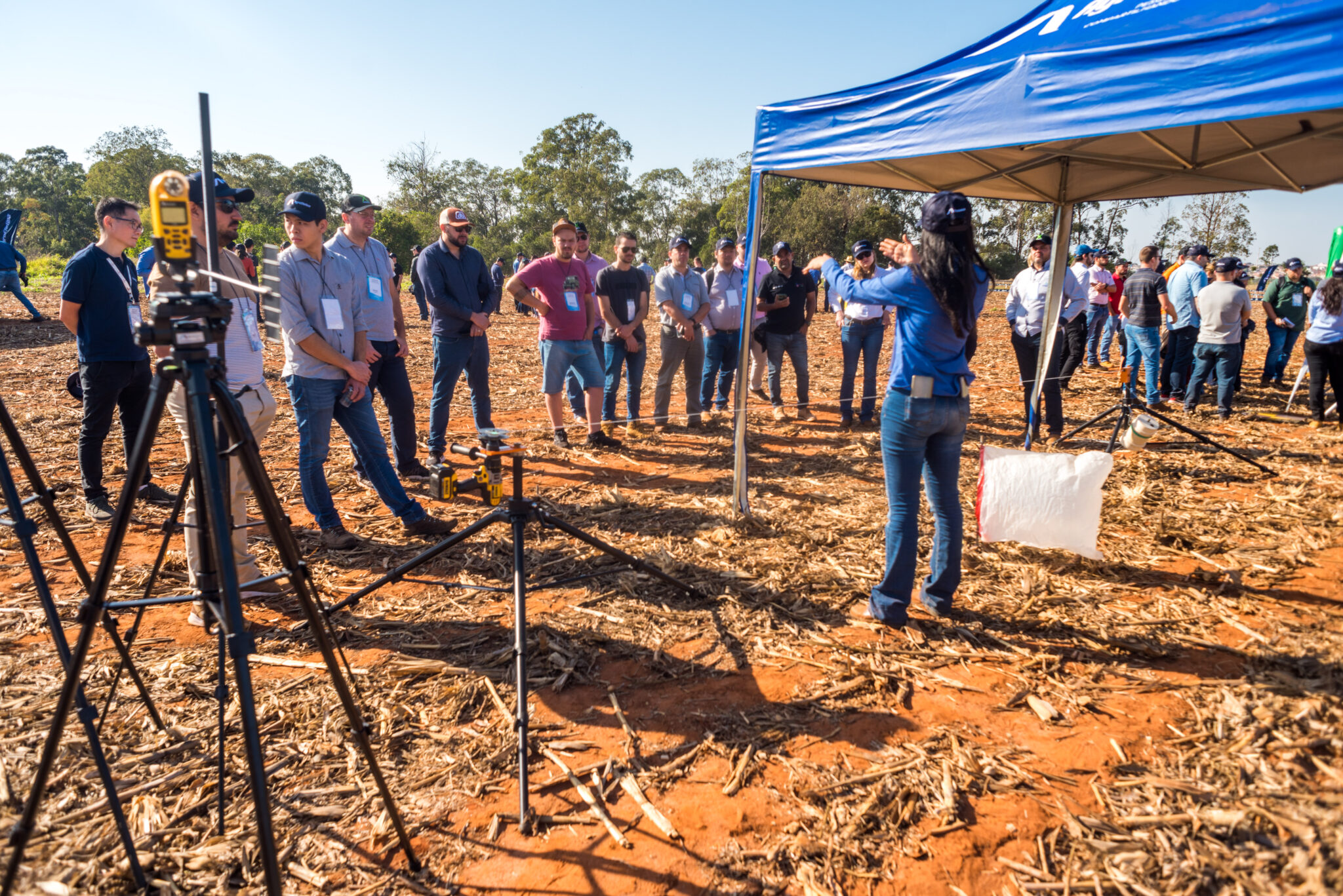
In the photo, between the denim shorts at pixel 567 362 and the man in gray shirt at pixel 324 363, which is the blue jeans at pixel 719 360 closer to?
the denim shorts at pixel 567 362

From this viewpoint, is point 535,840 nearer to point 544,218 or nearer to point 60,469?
point 60,469

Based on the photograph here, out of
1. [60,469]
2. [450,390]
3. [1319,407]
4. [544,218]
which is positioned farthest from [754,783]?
A: [544,218]

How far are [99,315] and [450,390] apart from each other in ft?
8.68

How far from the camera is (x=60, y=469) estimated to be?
673 centimetres

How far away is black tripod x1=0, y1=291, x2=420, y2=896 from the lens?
5.96 ft

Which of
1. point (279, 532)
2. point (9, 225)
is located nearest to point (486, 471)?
point (279, 532)

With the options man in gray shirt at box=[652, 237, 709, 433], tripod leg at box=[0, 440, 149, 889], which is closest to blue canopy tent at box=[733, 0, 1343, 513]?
man in gray shirt at box=[652, 237, 709, 433]

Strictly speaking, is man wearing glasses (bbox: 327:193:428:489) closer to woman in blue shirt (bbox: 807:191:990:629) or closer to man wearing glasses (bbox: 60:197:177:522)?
man wearing glasses (bbox: 60:197:177:522)

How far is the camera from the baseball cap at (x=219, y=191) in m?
3.28

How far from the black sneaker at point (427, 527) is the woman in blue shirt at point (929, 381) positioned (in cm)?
317

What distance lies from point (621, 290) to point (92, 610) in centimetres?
640

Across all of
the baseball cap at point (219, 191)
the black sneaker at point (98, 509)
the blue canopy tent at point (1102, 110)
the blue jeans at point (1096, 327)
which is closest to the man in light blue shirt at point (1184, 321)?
the blue jeans at point (1096, 327)

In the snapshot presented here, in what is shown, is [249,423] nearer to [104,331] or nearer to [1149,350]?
[104,331]

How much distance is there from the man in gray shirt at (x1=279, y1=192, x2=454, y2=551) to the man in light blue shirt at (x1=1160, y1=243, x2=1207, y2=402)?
981 centimetres
